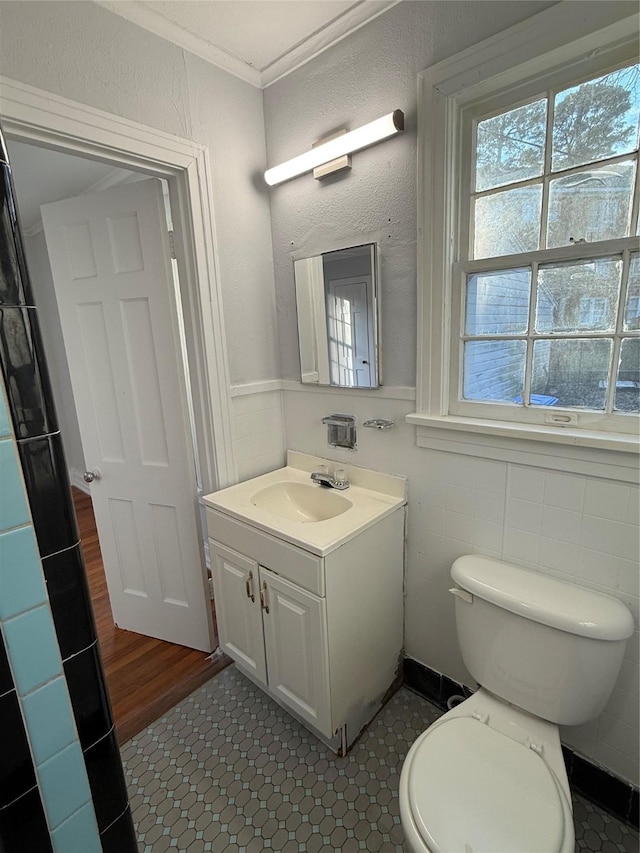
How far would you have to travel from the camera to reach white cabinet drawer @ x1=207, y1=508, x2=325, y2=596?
Answer: 4.19 ft

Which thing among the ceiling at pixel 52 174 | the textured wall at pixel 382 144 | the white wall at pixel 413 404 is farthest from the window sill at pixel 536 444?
the ceiling at pixel 52 174

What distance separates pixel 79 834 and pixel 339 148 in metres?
1.88

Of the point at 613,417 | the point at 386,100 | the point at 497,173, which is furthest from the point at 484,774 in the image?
the point at 386,100

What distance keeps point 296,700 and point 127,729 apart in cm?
71

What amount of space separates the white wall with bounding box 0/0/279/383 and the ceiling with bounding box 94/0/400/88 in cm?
4

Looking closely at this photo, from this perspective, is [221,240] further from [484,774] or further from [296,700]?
[484,774]

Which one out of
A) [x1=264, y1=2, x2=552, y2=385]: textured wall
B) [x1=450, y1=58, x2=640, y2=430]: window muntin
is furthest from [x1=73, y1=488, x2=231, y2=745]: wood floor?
[x1=450, y1=58, x2=640, y2=430]: window muntin

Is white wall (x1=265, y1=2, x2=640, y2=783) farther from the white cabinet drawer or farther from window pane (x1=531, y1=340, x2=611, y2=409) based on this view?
the white cabinet drawer

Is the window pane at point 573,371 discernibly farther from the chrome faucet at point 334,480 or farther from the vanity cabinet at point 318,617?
the chrome faucet at point 334,480

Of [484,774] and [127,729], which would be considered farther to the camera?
[127,729]

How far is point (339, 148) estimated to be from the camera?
145 centimetres

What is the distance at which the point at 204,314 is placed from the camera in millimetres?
1616

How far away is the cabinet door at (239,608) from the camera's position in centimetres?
153

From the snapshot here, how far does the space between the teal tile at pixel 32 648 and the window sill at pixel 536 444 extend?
1174mm
